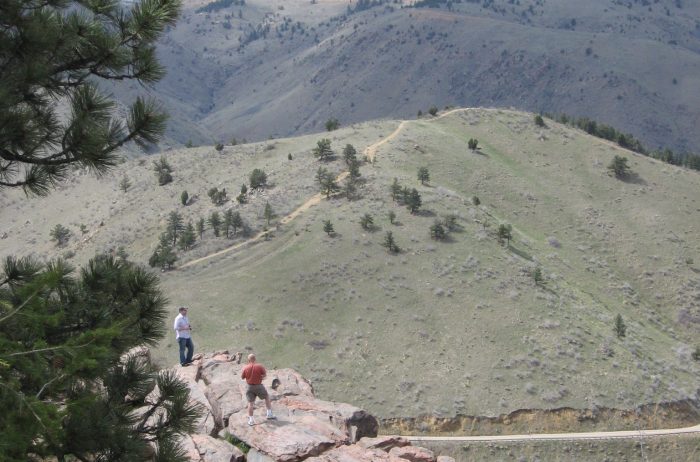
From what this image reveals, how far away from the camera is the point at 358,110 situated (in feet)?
636

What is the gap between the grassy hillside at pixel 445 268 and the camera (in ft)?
124

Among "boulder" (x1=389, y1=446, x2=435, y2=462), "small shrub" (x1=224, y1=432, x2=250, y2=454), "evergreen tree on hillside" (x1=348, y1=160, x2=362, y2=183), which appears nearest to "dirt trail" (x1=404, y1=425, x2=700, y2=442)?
"boulder" (x1=389, y1=446, x2=435, y2=462)

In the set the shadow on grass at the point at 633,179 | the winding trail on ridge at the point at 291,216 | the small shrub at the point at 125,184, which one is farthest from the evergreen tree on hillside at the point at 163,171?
the shadow on grass at the point at 633,179

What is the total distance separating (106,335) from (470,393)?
31.3 m

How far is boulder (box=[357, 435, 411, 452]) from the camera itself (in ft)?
49.9

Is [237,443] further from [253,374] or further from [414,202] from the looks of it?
[414,202]

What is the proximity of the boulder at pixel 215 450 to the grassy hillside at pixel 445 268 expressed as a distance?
2123cm

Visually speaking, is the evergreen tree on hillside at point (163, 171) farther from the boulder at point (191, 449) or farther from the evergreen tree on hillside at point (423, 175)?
the boulder at point (191, 449)

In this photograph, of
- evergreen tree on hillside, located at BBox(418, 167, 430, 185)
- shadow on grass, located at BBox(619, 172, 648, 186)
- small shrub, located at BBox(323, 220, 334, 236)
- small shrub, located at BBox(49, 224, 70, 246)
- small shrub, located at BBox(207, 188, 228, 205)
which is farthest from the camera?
shadow on grass, located at BBox(619, 172, 648, 186)

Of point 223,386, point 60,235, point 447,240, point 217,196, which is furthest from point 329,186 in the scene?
point 223,386

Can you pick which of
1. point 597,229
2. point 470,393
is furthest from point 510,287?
point 597,229

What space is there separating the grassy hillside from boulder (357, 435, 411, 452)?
62.5 ft

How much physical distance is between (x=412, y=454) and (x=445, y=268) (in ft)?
103

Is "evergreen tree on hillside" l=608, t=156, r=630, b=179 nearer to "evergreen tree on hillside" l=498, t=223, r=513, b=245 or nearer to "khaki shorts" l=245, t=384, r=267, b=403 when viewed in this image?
"evergreen tree on hillside" l=498, t=223, r=513, b=245
